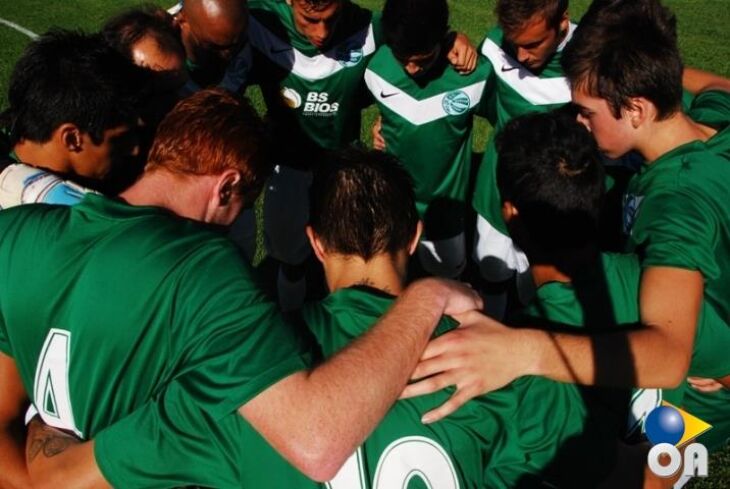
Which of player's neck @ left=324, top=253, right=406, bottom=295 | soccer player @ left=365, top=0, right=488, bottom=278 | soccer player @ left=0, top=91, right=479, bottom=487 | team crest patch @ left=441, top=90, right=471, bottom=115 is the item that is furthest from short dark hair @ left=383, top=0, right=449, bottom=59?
soccer player @ left=0, top=91, right=479, bottom=487

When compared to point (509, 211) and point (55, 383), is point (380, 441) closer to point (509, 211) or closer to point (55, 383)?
point (55, 383)

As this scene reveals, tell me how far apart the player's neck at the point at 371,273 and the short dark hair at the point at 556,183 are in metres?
0.90

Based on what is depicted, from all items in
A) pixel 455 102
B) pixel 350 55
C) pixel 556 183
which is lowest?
pixel 455 102

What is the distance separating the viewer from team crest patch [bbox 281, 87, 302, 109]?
18.4 feet

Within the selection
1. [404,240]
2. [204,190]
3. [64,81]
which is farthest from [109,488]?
[64,81]

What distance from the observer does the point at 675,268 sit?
8.97 ft

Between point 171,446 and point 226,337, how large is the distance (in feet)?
1.37

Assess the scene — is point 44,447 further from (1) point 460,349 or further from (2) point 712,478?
(2) point 712,478

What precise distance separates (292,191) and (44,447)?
142 inches

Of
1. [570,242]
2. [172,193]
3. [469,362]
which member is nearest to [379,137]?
[570,242]

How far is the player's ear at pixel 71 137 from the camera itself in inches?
134

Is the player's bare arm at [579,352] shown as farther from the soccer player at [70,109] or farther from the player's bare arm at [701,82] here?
the player's bare arm at [701,82]

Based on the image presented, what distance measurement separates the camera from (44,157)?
3.47m

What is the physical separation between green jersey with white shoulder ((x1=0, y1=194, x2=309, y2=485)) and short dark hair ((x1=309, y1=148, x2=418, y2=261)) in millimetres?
408
